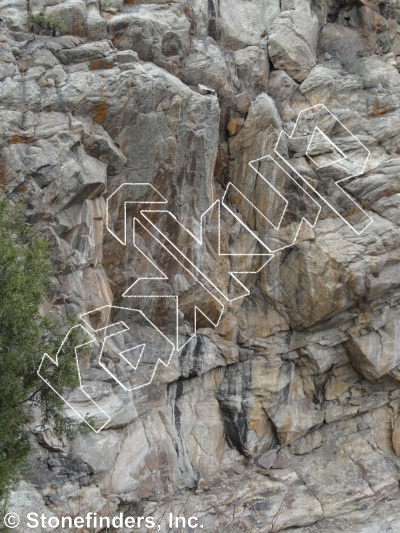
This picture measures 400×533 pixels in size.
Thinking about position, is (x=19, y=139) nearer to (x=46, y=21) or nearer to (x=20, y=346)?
(x=46, y=21)

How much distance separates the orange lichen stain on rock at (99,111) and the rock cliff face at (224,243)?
0.03 m

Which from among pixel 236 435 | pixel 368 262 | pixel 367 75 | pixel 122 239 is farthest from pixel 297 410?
pixel 367 75

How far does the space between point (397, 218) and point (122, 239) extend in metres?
6.66

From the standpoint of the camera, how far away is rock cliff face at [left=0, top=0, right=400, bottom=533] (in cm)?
1266

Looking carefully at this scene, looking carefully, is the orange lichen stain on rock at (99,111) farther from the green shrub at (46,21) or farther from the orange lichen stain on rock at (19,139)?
the green shrub at (46,21)

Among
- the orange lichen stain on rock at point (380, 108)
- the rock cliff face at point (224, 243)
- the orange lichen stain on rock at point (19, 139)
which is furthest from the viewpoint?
the orange lichen stain on rock at point (380, 108)

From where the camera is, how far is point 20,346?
9.30 metres

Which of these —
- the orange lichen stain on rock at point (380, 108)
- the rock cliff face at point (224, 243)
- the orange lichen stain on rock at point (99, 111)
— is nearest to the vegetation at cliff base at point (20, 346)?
the rock cliff face at point (224, 243)

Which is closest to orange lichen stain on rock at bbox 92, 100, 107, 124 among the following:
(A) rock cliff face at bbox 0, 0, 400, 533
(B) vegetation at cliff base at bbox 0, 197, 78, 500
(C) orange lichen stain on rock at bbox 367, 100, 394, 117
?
(A) rock cliff face at bbox 0, 0, 400, 533

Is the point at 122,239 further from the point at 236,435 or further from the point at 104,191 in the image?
the point at 236,435

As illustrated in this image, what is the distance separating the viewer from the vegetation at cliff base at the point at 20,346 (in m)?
9.07

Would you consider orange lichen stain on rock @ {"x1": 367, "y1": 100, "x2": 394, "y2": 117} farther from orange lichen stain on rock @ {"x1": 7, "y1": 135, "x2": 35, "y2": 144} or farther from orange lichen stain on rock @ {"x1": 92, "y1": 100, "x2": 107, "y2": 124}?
orange lichen stain on rock @ {"x1": 7, "y1": 135, "x2": 35, "y2": 144}

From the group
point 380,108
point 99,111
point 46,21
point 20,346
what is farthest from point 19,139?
point 380,108

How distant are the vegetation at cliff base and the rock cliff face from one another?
2.02m
